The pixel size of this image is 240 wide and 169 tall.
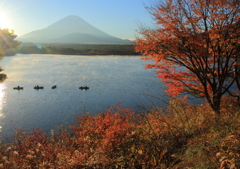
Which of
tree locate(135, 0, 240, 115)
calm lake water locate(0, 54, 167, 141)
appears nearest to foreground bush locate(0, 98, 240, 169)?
tree locate(135, 0, 240, 115)

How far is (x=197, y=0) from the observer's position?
5926 millimetres

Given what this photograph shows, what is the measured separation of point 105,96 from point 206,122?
11.2 meters

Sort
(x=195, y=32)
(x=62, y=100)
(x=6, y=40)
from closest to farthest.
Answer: (x=195, y=32) < (x=62, y=100) < (x=6, y=40)

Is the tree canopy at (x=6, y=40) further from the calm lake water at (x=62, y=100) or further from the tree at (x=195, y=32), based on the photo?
the tree at (x=195, y=32)

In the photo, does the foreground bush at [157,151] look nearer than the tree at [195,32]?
Yes

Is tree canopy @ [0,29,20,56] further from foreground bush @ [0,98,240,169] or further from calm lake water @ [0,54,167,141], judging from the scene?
foreground bush @ [0,98,240,169]

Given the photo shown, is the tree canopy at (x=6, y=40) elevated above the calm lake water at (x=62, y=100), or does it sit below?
above

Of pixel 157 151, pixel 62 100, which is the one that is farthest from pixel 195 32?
pixel 62 100

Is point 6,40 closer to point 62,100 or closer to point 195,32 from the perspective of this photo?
point 62,100

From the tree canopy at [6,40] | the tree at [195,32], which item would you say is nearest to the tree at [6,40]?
the tree canopy at [6,40]

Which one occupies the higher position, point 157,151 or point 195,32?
point 195,32

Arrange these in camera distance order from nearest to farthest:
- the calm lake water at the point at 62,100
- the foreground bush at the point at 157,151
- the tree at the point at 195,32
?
the foreground bush at the point at 157,151
the tree at the point at 195,32
the calm lake water at the point at 62,100

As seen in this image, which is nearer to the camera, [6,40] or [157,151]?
[157,151]

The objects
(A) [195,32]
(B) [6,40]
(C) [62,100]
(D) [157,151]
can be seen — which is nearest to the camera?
(D) [157,151]
